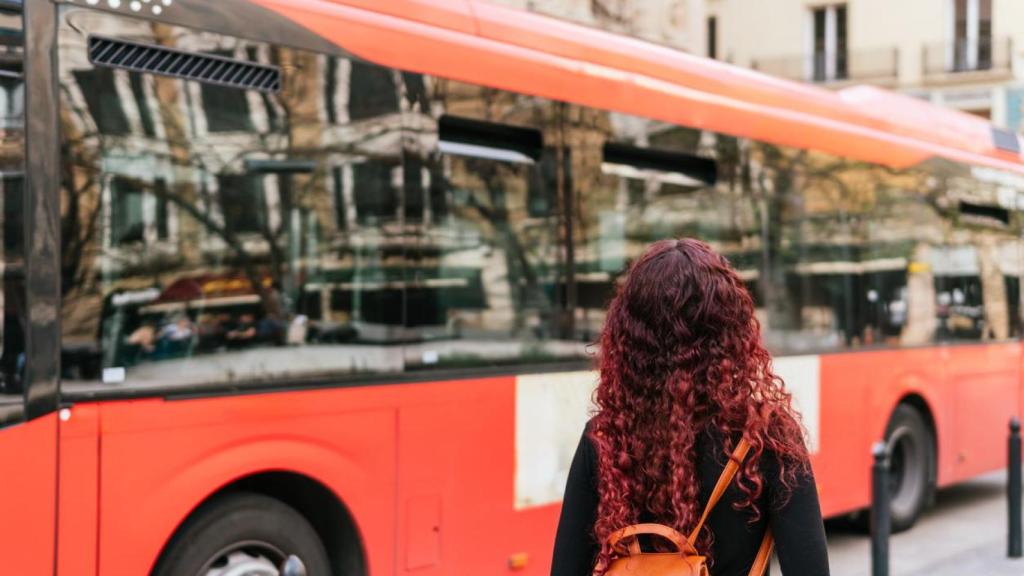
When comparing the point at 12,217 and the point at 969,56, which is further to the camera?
the point at 969,56

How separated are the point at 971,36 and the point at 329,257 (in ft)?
109

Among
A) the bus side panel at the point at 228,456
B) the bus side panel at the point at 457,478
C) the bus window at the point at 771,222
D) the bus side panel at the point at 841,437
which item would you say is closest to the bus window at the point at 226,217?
the bus side panel at the point at 228,456

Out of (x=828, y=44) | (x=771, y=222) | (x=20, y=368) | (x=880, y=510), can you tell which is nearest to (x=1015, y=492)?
(x=880, y=510)

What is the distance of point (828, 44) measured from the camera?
37.0 meters

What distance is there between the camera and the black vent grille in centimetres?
422

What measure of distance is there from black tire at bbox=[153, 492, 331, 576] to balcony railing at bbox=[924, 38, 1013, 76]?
32.8 m

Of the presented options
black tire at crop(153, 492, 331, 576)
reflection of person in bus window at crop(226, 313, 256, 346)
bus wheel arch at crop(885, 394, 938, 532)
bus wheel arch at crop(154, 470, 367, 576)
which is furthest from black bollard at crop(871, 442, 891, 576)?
reflection of person in bus window at crop(226, 313, 256, 346)

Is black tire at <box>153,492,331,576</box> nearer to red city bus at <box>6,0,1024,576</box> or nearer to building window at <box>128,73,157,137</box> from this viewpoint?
red city bus at <box>6,0,1024,576</box>

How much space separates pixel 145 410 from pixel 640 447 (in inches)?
99.0

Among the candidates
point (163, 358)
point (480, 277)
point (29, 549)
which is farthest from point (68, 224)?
point (480, 277)

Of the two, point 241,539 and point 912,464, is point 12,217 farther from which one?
point 912,464

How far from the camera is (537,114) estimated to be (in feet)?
19.6

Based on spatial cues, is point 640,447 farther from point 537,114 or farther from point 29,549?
point 537,114

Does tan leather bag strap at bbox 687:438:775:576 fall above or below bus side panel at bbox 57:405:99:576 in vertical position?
above
